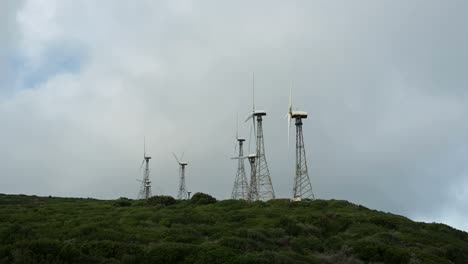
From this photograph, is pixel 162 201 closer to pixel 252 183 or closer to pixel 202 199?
pixel 202 199

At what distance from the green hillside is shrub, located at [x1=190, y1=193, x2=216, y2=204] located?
237 inches

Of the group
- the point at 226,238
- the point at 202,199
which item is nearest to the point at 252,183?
the point at 202,199

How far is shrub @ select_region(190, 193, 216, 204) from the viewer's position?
62834 millimetres

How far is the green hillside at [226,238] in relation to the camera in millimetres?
28188

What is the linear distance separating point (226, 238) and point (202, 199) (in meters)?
30.7

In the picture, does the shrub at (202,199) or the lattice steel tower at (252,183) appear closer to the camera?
the shrub at (202,199)

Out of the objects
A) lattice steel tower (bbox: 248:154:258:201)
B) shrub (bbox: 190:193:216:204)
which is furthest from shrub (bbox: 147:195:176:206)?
lattice steel tower (bbox: 248:154:258:201)

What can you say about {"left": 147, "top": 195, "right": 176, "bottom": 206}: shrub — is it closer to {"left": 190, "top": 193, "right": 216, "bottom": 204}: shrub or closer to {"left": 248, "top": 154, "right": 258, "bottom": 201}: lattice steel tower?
{"left": 190, "top": 193, "right": 216, "bottom": 204}: shrub

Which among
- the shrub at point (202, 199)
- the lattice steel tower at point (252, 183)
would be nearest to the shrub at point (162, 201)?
the shrub at point (202, 199)

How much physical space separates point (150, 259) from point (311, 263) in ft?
28.8

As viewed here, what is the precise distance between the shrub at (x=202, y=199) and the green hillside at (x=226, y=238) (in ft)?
19.8

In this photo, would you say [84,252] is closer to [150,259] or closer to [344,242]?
[150,259]

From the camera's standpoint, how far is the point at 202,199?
63.2 m

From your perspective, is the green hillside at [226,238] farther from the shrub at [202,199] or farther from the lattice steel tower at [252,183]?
the lattice steel tower at [252,183]
